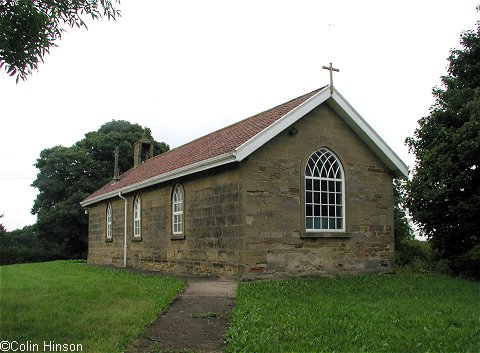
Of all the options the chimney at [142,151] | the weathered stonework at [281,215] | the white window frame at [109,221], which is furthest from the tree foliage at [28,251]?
the weathered stonework at [281,215]

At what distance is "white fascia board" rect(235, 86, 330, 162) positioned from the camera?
13055 mm

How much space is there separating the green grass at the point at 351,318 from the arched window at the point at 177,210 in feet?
17.2

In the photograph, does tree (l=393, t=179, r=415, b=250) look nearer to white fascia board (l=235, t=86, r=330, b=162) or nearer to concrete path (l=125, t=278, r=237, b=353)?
white fascia board (l=235, t=86, r=330, b=162)

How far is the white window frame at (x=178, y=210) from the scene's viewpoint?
55.1 ft

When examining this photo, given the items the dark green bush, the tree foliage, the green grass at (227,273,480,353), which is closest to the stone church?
the green grass at (227,273,480,353)

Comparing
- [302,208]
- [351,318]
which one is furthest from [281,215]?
[351,318]

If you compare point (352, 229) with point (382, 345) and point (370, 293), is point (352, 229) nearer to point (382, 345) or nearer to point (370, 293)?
point (370, 293)

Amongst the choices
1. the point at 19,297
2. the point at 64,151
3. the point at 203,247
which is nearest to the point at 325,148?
the point at 203,247

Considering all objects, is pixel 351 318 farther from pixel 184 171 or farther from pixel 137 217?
pixel 137 217

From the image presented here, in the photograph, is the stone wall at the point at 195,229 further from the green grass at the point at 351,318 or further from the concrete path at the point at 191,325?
the concrete path at the point at 191,325

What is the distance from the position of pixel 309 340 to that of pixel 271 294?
385 centimetres

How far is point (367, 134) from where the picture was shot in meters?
15.6

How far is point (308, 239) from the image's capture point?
14.4 m

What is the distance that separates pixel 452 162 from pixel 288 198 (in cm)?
743
